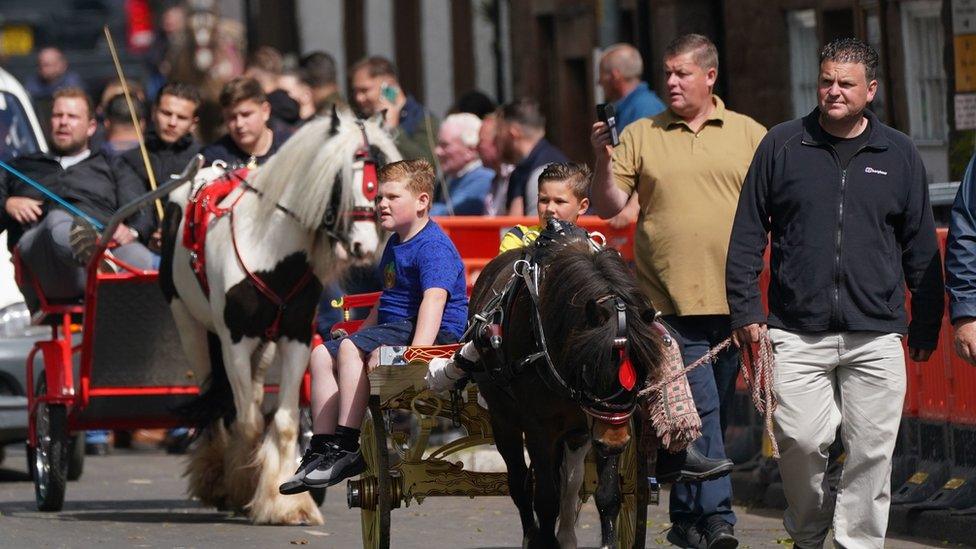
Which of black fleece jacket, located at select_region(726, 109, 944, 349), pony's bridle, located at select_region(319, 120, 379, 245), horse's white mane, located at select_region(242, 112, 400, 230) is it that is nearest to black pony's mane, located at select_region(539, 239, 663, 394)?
black fleece jacket, located at select_region(726, 109, 944, 349)

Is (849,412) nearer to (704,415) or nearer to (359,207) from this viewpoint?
(704,415)

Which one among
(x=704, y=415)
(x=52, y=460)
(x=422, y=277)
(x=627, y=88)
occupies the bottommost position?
(x=52, y=460)

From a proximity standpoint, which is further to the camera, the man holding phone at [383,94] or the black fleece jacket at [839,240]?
the man holding phone at [383,94]

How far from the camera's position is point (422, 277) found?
367 inches

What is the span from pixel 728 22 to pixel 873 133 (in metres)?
10.8

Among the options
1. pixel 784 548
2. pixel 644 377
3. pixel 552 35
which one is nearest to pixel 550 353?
pixel 644 377


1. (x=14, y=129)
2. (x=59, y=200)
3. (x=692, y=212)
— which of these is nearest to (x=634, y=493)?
(x=692, y=212)

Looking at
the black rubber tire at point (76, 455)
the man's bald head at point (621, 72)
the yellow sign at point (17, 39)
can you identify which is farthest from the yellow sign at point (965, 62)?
the yellow sign at point (17, 39)

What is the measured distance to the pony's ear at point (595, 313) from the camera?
7812mm

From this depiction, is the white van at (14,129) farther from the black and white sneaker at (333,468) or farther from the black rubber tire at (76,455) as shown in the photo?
the black and white sneaker at (333,468)

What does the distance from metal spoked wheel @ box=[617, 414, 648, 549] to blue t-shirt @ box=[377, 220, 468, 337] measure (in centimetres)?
110

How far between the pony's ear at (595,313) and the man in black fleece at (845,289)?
997 mm

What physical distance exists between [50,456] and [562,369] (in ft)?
17.4

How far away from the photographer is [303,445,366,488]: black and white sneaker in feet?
30.3
